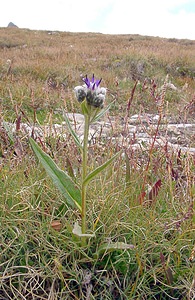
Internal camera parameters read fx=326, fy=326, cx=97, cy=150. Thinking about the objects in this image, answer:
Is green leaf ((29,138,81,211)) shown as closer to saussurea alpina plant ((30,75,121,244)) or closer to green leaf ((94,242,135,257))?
saussurea alpina plant ((30,75,121,244))

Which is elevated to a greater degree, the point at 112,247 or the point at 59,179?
the point at 59,179

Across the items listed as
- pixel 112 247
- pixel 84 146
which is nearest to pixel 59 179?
pixel 84 146

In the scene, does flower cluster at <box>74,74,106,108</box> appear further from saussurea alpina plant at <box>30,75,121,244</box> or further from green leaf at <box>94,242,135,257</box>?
green leaf at <box>94,242,135,257</box>

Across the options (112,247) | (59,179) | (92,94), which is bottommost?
(112,247)

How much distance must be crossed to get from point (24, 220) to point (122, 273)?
0.46 metres

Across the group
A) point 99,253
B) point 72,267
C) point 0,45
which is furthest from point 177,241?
point 0,45

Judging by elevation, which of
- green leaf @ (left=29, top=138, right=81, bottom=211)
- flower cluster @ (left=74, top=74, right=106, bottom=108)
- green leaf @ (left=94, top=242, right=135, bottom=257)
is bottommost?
green leaf @ (left=94, top=242, right=135, bottom=257)


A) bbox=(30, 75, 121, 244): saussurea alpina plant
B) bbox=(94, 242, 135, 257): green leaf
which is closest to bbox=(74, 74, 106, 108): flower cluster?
bbox=(30, 75, 121, 244): saussurea alpina plant

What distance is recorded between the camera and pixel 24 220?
138 cm

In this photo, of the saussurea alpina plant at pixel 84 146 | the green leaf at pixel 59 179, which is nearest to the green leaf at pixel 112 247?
the saussurea alpina plant at pixel 84 146

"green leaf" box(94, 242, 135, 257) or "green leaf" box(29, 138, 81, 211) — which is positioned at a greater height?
"green leaf" box(29, 138, 81, 211)

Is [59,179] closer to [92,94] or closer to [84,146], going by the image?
[84,146]

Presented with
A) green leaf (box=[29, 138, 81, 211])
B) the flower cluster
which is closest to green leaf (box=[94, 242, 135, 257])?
green leaf (box=[29, 138, 81, 211])

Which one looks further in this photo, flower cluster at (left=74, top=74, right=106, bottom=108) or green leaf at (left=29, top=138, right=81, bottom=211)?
green leaf at (left=29, top=138, right=81, bottom=211)
